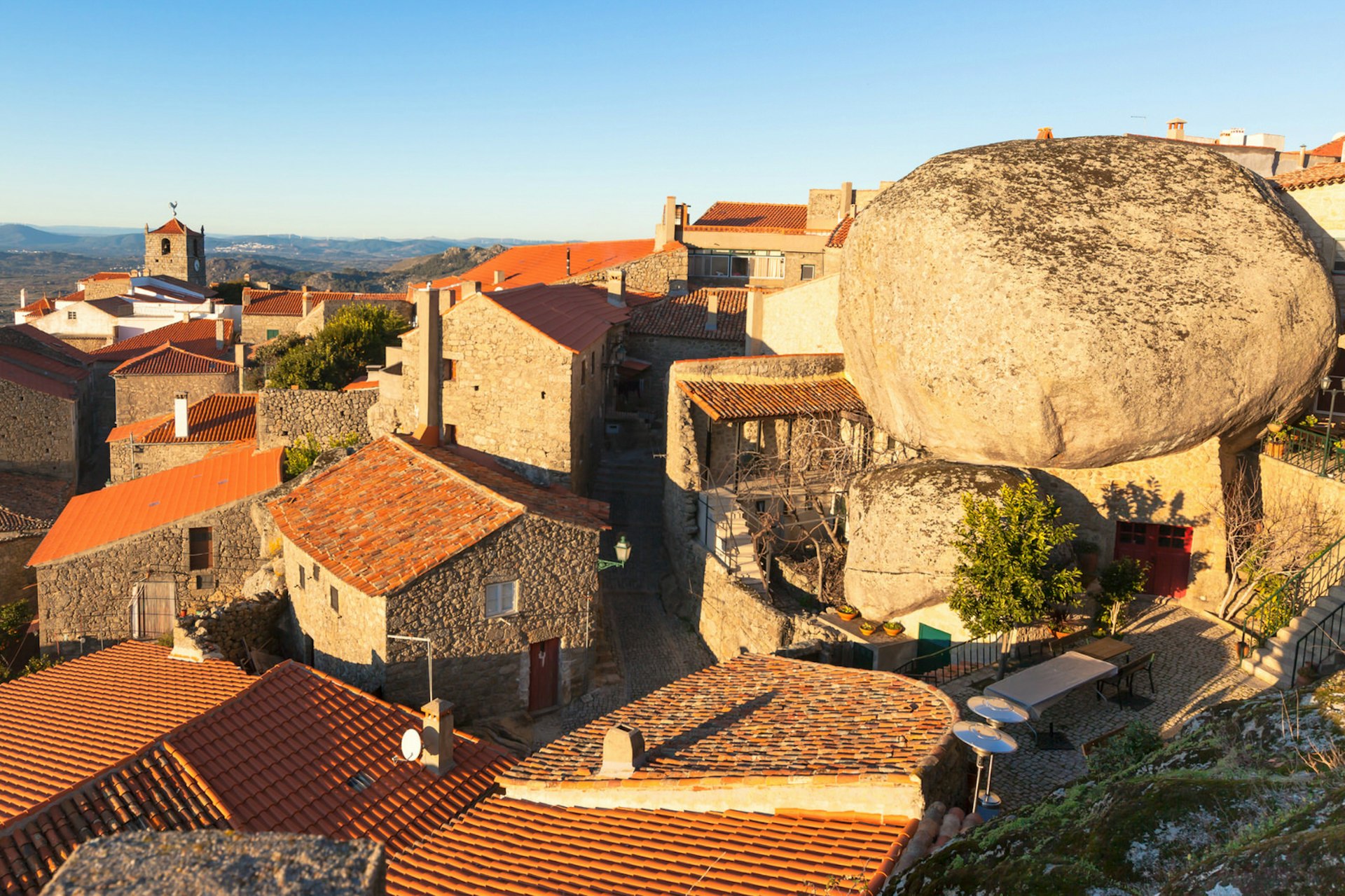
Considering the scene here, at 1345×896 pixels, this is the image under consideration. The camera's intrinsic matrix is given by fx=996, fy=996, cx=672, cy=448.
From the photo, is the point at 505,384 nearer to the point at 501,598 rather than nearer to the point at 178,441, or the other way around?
the point at 501,598

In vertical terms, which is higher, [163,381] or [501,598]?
[163,381]

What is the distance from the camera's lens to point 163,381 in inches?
1827

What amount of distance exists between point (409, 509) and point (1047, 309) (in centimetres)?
1245

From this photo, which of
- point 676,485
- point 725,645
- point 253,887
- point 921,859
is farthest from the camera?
point 676,485

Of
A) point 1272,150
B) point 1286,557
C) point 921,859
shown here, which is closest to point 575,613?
point 921,859

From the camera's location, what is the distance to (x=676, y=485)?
2403 centimetres

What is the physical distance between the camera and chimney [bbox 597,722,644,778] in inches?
445

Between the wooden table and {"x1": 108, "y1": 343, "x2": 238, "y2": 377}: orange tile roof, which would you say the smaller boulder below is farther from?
{"x1": 108, "y1": 343, "x2": 238, "y2": 377}: orange tile roof

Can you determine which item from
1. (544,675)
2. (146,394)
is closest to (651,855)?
(544,675)

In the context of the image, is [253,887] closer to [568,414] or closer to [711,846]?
[711,846]

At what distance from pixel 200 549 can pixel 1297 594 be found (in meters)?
24.0

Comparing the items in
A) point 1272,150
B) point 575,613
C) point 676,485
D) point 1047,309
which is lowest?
point 575,613

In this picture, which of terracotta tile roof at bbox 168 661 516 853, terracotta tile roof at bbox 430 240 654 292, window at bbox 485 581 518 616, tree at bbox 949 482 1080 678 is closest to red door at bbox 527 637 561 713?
window at bbox 485 581 518 616

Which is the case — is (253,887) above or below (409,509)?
above
